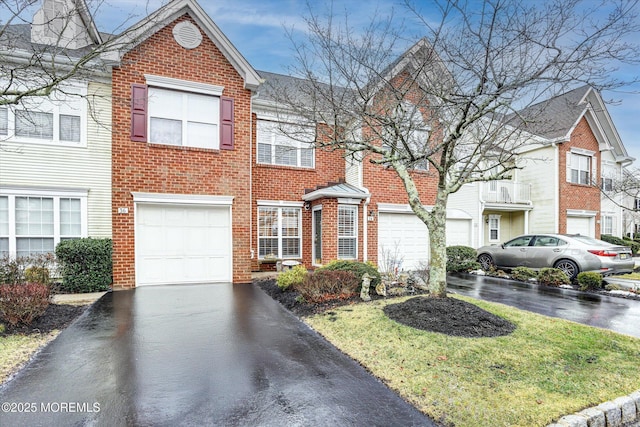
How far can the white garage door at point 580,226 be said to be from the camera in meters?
17.9

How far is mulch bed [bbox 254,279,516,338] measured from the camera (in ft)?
18.3

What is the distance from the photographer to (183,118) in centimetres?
1015

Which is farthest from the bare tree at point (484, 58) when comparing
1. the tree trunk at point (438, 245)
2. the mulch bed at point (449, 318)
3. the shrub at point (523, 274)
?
the shrub at point (523, 274)

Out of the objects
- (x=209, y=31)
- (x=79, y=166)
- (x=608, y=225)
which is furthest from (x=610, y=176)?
(x=79, y=166)

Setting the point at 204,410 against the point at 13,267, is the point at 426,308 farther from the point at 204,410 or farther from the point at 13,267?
the point at 13,267

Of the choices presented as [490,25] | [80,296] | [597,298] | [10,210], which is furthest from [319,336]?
[10,210]

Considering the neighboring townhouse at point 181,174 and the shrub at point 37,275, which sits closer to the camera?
the shrub at point 37,275

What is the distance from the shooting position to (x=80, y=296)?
27.9 feet

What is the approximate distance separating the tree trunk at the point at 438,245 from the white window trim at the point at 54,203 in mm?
9630

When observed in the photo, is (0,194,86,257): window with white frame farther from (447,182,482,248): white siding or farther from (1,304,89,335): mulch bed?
(447,182,482,248): white siding

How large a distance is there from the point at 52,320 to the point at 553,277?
1338cm

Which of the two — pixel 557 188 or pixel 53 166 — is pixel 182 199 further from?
pixel 557 188

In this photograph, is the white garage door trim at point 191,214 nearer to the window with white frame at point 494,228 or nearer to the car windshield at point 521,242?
the car windshield at point 521,242

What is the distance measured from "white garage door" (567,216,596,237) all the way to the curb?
17276mm
